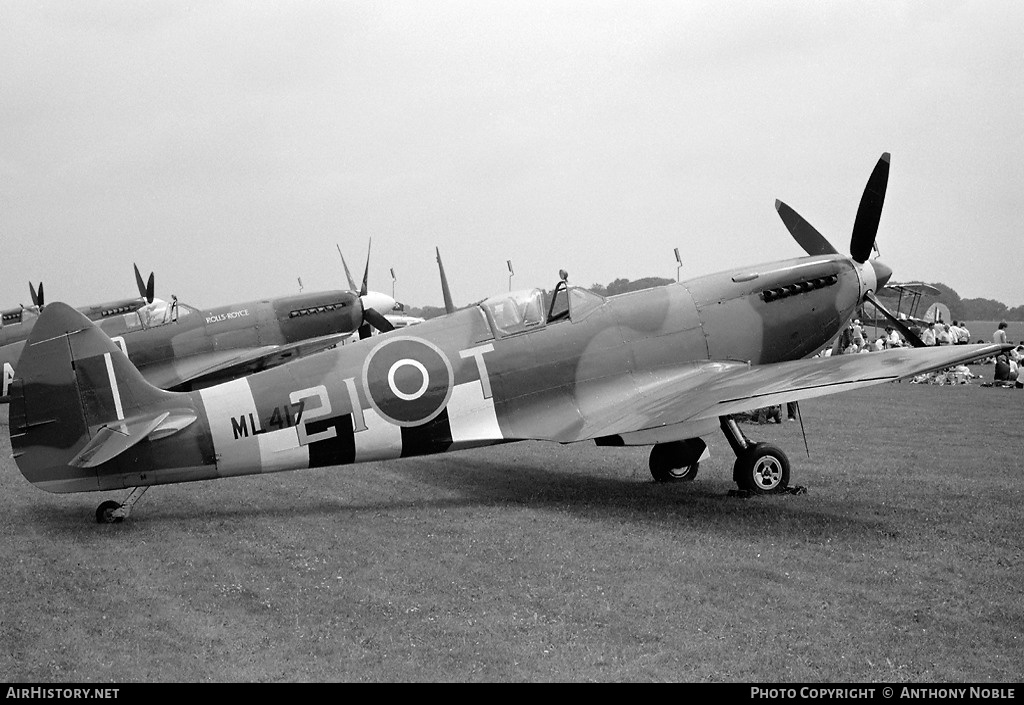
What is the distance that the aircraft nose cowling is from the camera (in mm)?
9594

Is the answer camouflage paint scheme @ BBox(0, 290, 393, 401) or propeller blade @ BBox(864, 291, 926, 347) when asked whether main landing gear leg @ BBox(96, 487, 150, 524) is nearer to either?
propeller blade @ BBox(864, 291, 926, 347)

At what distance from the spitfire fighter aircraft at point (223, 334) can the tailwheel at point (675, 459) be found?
7.98m

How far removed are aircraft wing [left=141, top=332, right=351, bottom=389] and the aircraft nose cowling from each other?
30.5 feet

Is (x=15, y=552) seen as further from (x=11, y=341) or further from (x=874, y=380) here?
(x=11, y=341)

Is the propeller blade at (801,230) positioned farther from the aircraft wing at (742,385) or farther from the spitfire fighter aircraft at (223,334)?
the spitfire fighter aircraft at (223,334)

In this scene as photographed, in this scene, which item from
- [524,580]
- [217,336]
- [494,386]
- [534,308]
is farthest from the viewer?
[217,336]

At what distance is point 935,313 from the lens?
961 inches

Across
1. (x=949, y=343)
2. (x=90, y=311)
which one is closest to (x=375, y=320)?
(x=90, y=311)

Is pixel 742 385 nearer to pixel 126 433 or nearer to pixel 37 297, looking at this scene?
pixel 126 433

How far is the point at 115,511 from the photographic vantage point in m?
7.11

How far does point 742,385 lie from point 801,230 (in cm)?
394

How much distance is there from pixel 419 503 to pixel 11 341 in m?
14.4

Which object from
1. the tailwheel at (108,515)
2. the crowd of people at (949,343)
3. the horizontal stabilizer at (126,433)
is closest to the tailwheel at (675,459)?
the horizontal stabilizer at (126,433)

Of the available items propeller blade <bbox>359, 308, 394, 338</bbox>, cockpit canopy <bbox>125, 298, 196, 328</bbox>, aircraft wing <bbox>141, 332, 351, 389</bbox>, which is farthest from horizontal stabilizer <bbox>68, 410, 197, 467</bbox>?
propeller blade <bbox>359, 308, 394, 338</bbox>
